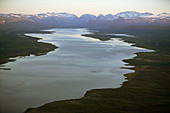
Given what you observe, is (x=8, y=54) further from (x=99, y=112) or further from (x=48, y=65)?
(x=99, y=112)

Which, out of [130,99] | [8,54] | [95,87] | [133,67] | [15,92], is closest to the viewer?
[130,99]

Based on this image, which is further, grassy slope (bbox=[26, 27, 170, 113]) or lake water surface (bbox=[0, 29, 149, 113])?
lake water surface (bbox=[0, 29, 149, 113])

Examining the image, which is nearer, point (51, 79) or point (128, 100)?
point (128, 100)

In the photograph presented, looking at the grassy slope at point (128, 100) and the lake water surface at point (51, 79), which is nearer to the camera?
the grassy slope at point (128, 100)

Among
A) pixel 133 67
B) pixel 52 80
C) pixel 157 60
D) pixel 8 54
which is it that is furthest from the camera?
pixel 8 54

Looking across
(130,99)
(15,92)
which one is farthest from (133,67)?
(15,92)

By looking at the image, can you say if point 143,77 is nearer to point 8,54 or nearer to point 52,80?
point 52,80

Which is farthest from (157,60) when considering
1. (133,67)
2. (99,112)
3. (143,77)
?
(99,112)

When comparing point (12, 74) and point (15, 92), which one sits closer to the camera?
point (15, 92)

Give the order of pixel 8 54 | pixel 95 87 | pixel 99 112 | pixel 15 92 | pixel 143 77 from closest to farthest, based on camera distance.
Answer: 1. pixel 99 112
2. pixel 15 92
3. pixel 95 87
4. pixel 143 77
5. pixel 8 54
